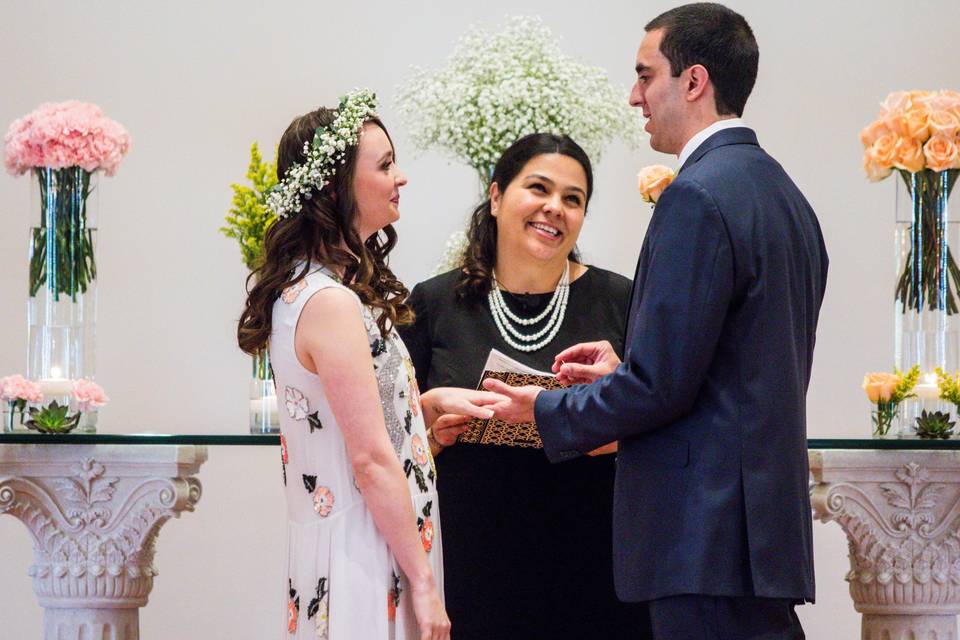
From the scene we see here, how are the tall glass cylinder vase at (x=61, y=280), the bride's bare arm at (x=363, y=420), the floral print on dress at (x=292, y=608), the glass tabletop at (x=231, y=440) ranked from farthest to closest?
the tall glass cylinder vase at (x=61, y=280) → the glass tabletop at (x=231, y=440) → the floral print on dress at (x=292, y=608) → the bride's bare arm at (x=363, y=420)

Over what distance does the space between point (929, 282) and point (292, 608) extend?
1.85m

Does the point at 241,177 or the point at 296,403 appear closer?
the point at 296,403

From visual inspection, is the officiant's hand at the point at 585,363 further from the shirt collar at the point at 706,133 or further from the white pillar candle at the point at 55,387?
the white pillar candle at the point at 55,387

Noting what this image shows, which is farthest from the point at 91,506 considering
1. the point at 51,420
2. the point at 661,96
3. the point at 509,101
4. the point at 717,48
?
the point at 717,48

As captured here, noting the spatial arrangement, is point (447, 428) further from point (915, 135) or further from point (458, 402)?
point (915, 135)

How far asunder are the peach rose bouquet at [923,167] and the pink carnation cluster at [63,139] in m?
1.97

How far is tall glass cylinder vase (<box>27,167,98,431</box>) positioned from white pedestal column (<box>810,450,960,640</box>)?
1.91 m

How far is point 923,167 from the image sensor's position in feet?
10.3

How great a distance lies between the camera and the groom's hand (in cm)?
245

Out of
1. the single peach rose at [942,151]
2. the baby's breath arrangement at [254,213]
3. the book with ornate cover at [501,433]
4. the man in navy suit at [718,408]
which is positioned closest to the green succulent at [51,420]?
the baby's breath arrangement at [254,213]

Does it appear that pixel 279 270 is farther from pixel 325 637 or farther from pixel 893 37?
pixel 893 37

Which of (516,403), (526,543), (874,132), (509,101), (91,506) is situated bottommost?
(526,543)

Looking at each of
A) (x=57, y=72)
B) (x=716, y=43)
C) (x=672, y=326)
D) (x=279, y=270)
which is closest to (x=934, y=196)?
(x=716, y=43)

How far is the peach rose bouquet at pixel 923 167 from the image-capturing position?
3.09 m
